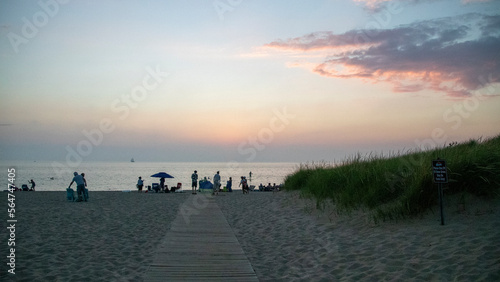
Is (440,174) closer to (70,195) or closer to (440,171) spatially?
(440,171)

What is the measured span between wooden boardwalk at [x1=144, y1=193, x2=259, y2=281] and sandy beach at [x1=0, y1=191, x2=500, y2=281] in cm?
34

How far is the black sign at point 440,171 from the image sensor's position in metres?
7.35

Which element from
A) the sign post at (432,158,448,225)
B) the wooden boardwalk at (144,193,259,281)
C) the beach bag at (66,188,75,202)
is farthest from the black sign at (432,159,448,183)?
the beach bag at (66,188,75,202)

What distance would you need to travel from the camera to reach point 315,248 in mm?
8422

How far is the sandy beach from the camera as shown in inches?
238

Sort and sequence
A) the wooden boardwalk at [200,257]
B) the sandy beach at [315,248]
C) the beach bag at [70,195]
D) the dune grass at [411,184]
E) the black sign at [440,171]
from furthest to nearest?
the beach bag at [70,195]
the dune grass at [411,184]
the black sign at [440,171]
the wooden boardwalk at [200,257]
the sandy beach at [315,248]

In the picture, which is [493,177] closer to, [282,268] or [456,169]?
[456,169]

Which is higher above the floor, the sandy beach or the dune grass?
the dune grass

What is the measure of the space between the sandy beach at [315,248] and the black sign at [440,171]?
965 mm

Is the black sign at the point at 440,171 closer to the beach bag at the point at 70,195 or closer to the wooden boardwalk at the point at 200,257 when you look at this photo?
the wooden boardwalk at the point at 200,257

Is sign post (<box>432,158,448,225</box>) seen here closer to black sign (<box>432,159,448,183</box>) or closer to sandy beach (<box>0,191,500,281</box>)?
black sign (<box>432,159,448,183</box>)

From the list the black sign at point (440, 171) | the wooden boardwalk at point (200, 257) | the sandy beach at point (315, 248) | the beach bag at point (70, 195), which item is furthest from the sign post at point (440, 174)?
the beach bag at point (70, 195)

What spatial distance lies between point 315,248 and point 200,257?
2756 mm

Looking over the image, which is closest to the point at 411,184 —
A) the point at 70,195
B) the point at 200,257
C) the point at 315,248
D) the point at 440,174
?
the point at 440,174
